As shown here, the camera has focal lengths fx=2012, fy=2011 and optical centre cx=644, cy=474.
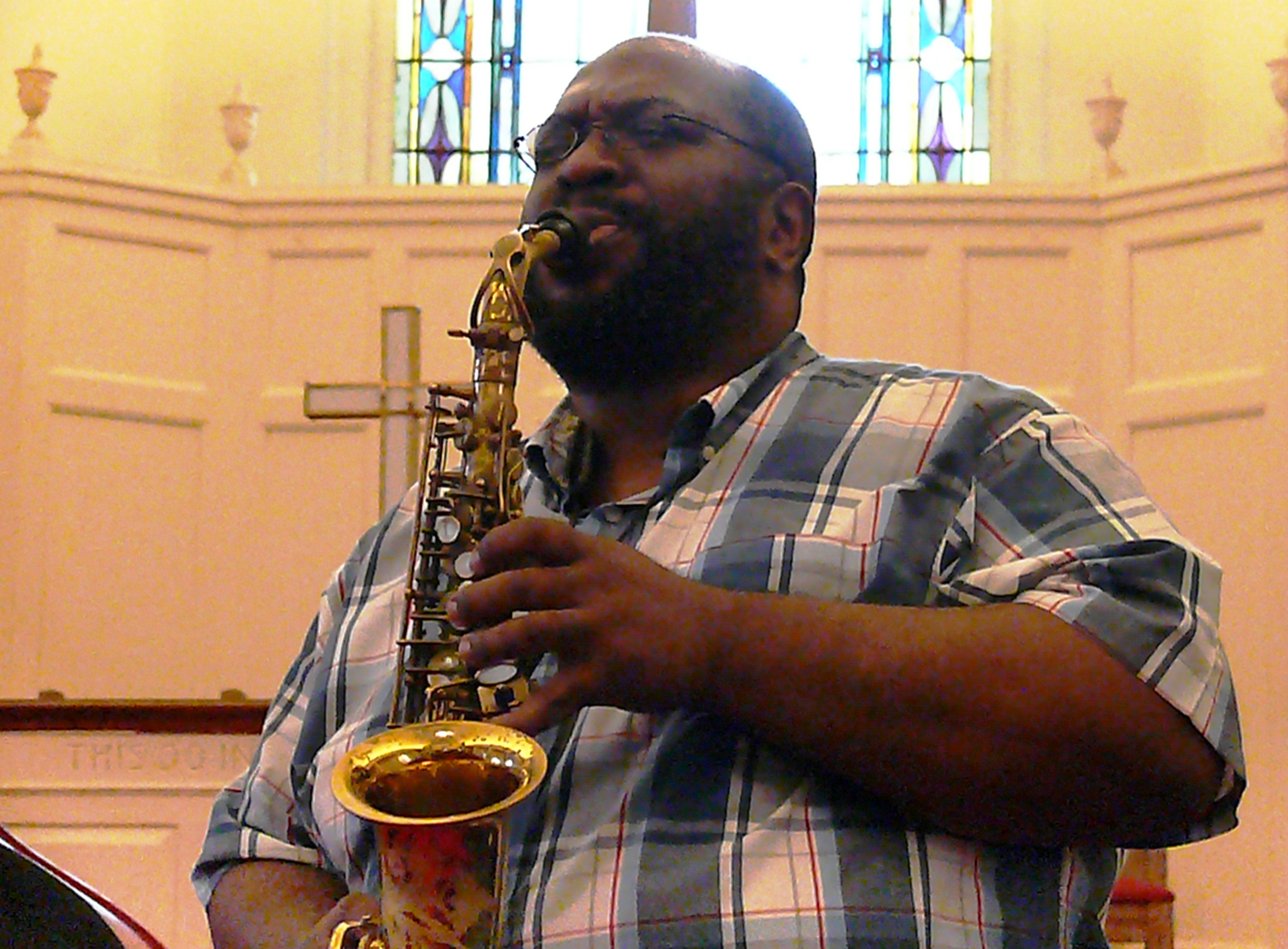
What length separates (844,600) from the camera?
161 centimetres

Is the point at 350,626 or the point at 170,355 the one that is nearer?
the point at 350,626

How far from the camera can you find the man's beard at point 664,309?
1.86m

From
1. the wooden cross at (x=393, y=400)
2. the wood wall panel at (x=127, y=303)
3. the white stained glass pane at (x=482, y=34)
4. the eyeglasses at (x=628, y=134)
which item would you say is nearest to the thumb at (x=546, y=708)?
the eyeglasses at (x=628, y=134)

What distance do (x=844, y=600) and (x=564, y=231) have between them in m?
0.47

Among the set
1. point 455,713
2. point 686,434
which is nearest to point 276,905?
point 455,713

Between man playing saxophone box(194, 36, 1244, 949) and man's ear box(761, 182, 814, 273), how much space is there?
0.5 inches

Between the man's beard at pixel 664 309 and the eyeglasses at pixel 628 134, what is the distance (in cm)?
6

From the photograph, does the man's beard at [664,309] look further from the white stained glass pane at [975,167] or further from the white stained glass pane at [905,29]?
the white stained glass pane at [905,29]

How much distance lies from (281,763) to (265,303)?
480cm

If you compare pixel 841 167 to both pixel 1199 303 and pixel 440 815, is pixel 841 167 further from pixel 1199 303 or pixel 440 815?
pixel 440 815

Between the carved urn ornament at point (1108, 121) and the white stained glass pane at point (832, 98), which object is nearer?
the carved urn ornament at point (1108, 121)

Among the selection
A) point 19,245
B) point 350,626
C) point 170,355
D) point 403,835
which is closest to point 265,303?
point 170,355

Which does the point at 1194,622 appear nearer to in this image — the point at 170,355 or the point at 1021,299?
the point at 1021,299

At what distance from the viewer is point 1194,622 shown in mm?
1521
